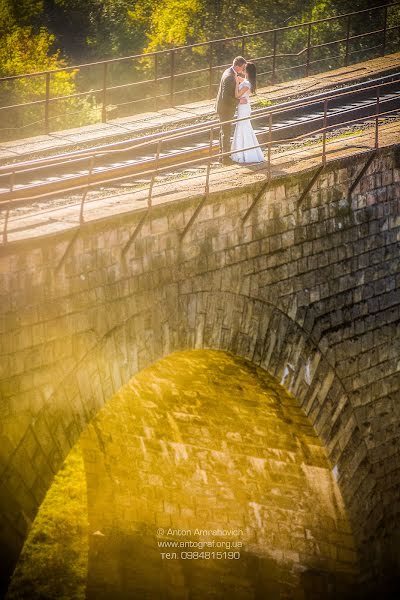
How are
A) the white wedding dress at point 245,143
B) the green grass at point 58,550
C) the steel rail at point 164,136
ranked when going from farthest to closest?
the green grass at point 58,550
the white wedding dress at point 245,143
the steel rail at point 164,136

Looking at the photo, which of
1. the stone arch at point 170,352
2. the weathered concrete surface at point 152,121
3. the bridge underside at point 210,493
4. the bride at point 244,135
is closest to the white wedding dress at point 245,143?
the bride at point 244,135

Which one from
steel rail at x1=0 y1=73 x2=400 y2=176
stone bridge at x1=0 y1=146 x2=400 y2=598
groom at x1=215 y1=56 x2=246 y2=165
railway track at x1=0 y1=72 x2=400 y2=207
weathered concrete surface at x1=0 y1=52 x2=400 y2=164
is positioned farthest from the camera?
weathered concrete surface at x1=0 y1=52 x2=400 y2=164

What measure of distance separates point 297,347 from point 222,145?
8.77 ft

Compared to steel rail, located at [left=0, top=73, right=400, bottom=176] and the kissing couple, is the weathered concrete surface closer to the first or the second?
steel rail, located at [left=0, top=73, right=400, bottom=176]

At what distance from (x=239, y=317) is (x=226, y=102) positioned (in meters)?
3.03

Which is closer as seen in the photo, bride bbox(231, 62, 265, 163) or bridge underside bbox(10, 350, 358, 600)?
bride bbox(231, 62, 265, 163)

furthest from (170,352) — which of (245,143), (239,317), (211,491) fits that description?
(211,491)

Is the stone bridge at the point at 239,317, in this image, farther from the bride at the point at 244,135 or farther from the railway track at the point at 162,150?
the bride at the point at 244,135

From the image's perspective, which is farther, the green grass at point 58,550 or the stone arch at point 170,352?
the green grass at point 58,550

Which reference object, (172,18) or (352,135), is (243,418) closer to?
(352,135)

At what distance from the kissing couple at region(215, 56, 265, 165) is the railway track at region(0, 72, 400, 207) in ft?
0.90

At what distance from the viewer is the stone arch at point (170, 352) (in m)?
9.35

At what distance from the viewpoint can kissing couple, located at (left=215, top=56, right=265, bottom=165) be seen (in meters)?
13.5

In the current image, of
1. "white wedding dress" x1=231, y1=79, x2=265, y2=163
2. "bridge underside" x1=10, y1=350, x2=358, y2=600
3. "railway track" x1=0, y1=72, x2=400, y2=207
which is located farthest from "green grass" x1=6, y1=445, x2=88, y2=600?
"white wedding dress" x1=231, y1=79, x2=265, y2=163
